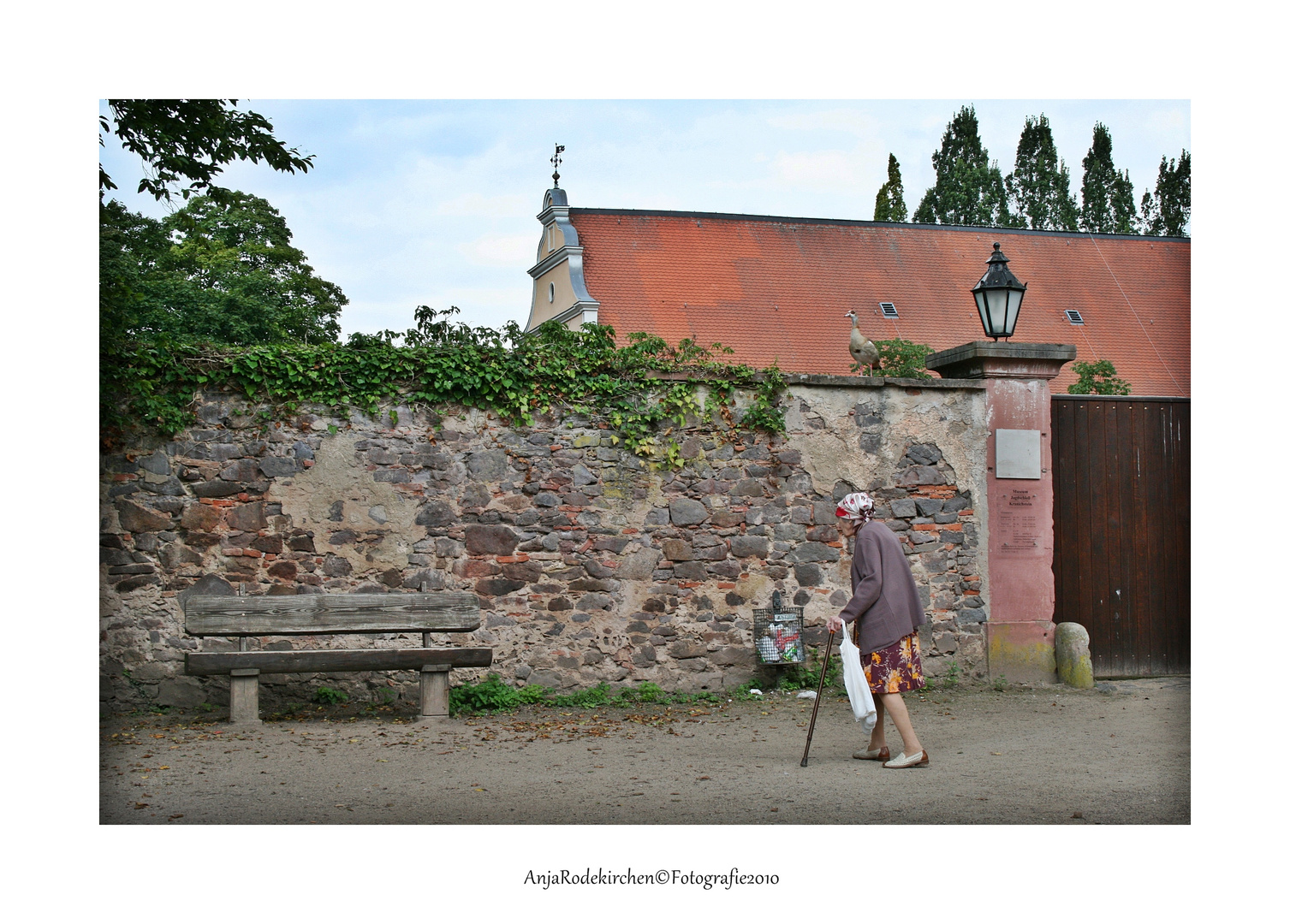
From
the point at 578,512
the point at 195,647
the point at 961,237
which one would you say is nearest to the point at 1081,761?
the point at 578,512

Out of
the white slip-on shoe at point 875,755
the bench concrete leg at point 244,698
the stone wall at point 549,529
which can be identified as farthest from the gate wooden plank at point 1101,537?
the bench concrete leg at point 244,698

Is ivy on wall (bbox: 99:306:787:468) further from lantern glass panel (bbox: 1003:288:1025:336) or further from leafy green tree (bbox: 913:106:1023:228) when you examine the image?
leafy green tree (bbox: 913:106:1023:228)

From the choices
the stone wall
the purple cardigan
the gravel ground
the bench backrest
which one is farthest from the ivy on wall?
the purple cardigan

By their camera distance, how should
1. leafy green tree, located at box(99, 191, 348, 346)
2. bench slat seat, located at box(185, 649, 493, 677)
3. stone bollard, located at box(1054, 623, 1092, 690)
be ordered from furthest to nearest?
leafy green tree, located at box(99, 191, 348, 346) < stone bollard, located at box(1054, 623, 1092, 690) < bench slat seat, located at box(185, 649, 493, 677)

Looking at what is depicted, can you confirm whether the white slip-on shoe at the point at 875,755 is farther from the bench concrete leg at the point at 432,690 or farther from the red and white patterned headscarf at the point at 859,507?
the bench concrete leg at the point at 432,690

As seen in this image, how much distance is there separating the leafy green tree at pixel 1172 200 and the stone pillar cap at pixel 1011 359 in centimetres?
139

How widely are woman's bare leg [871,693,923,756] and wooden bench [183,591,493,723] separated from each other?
2.55 meters

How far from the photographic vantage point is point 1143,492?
7934 mm

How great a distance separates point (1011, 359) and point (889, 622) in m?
3.39

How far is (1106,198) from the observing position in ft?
94.8

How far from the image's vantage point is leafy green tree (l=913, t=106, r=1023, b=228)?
3800 cm

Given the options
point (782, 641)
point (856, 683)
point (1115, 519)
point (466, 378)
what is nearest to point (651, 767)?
point (856, 683)

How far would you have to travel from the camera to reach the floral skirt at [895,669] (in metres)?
5.09

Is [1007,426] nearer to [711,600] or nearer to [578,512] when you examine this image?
[711,600]
